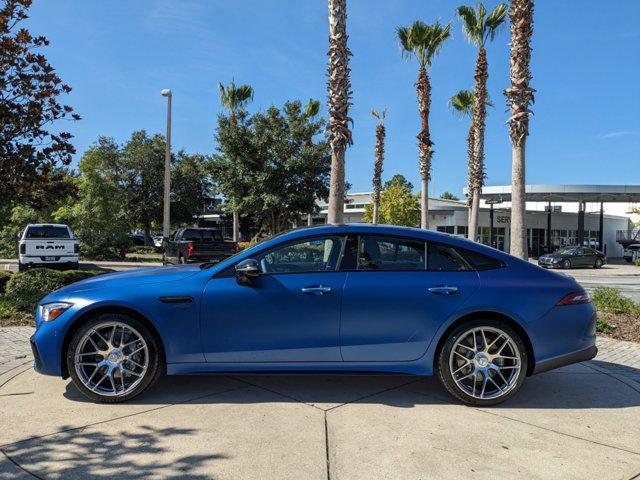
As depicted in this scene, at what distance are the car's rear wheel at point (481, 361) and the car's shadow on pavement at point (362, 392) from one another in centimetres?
19

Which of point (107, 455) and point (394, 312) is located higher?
point (394, 312)

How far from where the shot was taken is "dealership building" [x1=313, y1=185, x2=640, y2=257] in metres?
35.0

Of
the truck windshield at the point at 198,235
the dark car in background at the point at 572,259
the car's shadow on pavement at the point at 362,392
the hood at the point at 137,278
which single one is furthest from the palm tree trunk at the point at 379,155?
the hood at the point at 137,278

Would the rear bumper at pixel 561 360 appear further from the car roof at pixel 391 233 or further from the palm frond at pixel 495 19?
the palm frond at pixel 495 19

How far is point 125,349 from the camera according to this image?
3949 mm

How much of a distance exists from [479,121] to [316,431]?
74.4 ft

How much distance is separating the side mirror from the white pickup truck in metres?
14.7

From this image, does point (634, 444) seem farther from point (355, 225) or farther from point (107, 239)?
point (107, 239)

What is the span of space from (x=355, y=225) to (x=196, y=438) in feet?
7.18

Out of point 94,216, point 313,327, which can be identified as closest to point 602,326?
point 313,327

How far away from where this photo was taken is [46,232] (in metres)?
16.7

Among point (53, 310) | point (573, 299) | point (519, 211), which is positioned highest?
point (519, 211)

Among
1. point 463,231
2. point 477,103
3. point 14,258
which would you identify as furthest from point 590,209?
point 14,258

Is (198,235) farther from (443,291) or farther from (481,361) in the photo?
(481,361)
